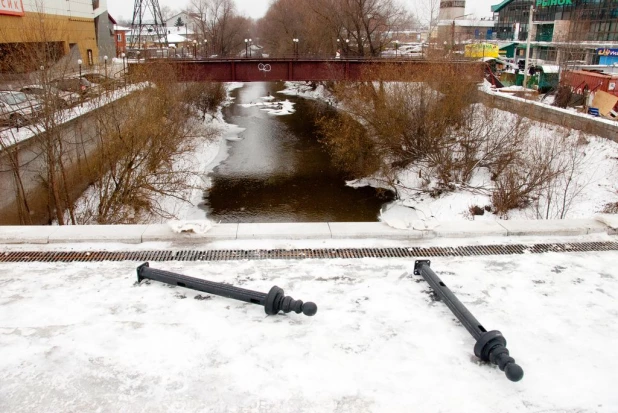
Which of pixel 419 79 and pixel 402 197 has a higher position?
pixel 419 79

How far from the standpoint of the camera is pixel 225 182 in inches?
874

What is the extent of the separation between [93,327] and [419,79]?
64.2 ft

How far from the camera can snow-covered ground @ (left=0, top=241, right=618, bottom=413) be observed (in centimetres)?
331

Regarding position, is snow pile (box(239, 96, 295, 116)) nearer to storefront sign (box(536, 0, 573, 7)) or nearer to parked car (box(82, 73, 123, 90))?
parked car (box(82, 73, 123, 90))

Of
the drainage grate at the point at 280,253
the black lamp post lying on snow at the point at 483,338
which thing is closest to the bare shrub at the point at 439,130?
the drainage grate at the point at 280,253

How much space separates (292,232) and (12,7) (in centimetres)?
2350

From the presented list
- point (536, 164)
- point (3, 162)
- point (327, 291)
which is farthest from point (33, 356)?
point (536, 164)

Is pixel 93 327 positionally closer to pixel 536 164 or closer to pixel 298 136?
pixel 536 164

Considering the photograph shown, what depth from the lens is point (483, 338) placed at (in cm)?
362

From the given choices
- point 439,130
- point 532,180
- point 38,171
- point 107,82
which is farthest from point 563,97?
point 38,171

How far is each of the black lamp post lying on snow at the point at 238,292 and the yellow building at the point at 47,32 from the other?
11179 mm

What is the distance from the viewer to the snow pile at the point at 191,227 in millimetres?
5680

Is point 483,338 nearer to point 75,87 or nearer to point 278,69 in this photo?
point 75,87

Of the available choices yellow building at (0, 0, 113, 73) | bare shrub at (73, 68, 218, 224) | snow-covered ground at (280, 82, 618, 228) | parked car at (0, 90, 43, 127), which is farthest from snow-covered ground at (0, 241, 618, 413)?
snow-covered ground at (280, 82, 618, 228)
